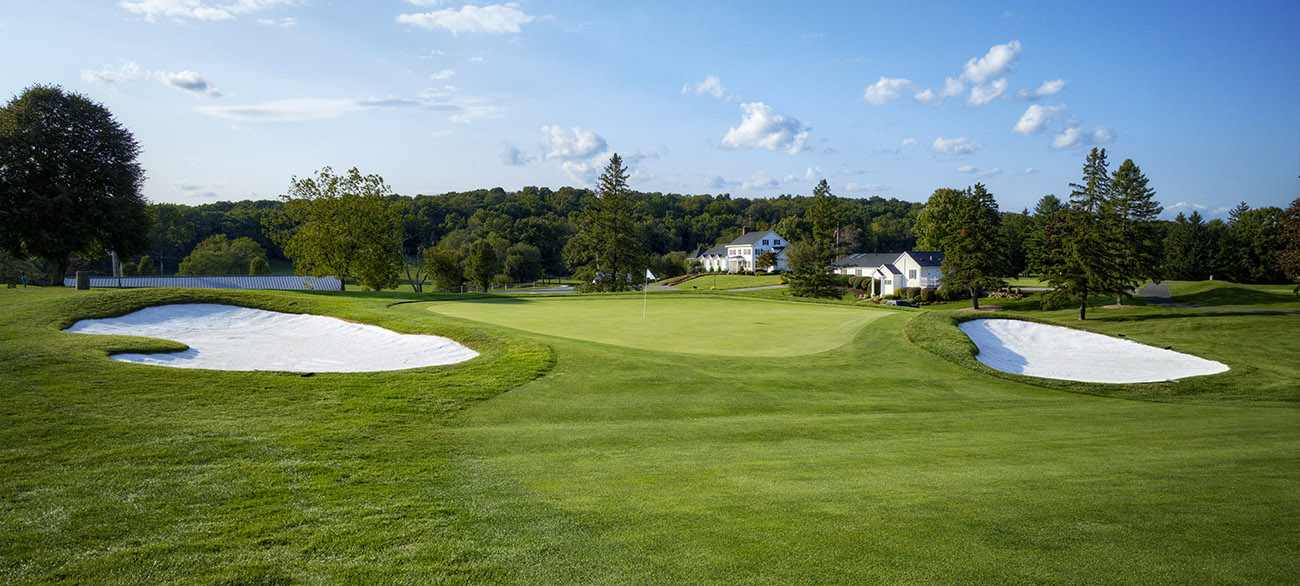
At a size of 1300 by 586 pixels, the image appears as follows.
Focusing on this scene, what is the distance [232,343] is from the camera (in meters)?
15.3

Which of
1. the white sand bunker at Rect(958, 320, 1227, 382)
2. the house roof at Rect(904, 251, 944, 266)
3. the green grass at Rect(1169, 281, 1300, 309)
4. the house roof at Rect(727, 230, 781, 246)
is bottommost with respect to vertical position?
the white sand bunker at Rect(958, 320, 1227, 382)

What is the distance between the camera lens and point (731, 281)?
281 ft

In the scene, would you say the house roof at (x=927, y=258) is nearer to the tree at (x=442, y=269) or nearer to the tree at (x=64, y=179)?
the tree at (x=442, y=269)

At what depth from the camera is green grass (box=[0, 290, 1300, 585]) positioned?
4.05 meters

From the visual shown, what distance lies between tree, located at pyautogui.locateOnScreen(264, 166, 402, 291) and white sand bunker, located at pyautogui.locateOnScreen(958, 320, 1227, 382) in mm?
35612

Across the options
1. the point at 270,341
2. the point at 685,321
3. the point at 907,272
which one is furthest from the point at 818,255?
the point at 270,341

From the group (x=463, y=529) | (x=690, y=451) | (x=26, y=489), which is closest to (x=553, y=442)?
(x=690, y=451)

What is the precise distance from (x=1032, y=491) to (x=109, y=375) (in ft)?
42.1

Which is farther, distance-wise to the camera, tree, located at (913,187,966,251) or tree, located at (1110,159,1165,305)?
tree, located at (913,187,966,251)

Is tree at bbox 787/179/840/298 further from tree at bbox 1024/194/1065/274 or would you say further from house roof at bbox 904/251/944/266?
tree at bbox 1024/194/1065/274

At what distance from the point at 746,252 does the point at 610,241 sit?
46.0 metres

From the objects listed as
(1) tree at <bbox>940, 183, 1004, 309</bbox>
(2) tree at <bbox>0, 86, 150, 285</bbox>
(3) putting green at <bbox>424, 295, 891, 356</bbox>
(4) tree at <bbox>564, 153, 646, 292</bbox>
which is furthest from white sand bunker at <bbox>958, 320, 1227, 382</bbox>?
(4) tree at <bbox>564, 153, 646, 292</bbox>

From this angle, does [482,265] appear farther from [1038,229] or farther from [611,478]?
[1038,229]

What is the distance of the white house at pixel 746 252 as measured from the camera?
103812mm
